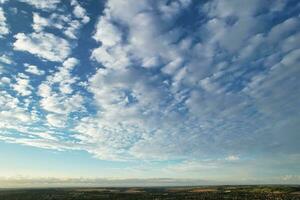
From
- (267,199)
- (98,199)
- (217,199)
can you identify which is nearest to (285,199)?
(267,199)

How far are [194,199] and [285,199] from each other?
3094 cm

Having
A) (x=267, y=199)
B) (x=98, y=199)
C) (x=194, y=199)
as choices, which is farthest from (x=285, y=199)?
(x=98, y=199)

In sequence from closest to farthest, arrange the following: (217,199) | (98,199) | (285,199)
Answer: (285,199) → (217,199) → (98,199)

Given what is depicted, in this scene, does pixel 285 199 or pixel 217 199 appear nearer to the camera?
pixel 285 199

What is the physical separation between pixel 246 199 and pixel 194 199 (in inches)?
745

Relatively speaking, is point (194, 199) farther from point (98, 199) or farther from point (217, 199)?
point (98, 199)

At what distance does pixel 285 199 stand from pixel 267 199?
622 cm

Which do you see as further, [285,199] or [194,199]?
[194,199]

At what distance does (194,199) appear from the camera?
118 meters

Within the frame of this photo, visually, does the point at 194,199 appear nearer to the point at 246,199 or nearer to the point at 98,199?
the point at 246,199

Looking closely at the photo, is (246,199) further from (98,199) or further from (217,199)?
(98,199)

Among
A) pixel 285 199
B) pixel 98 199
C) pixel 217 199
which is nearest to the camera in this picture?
pixel 285 199

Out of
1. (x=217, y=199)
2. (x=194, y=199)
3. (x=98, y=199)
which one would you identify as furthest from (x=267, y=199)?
(x=98, y=199)

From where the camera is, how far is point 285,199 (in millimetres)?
102750
